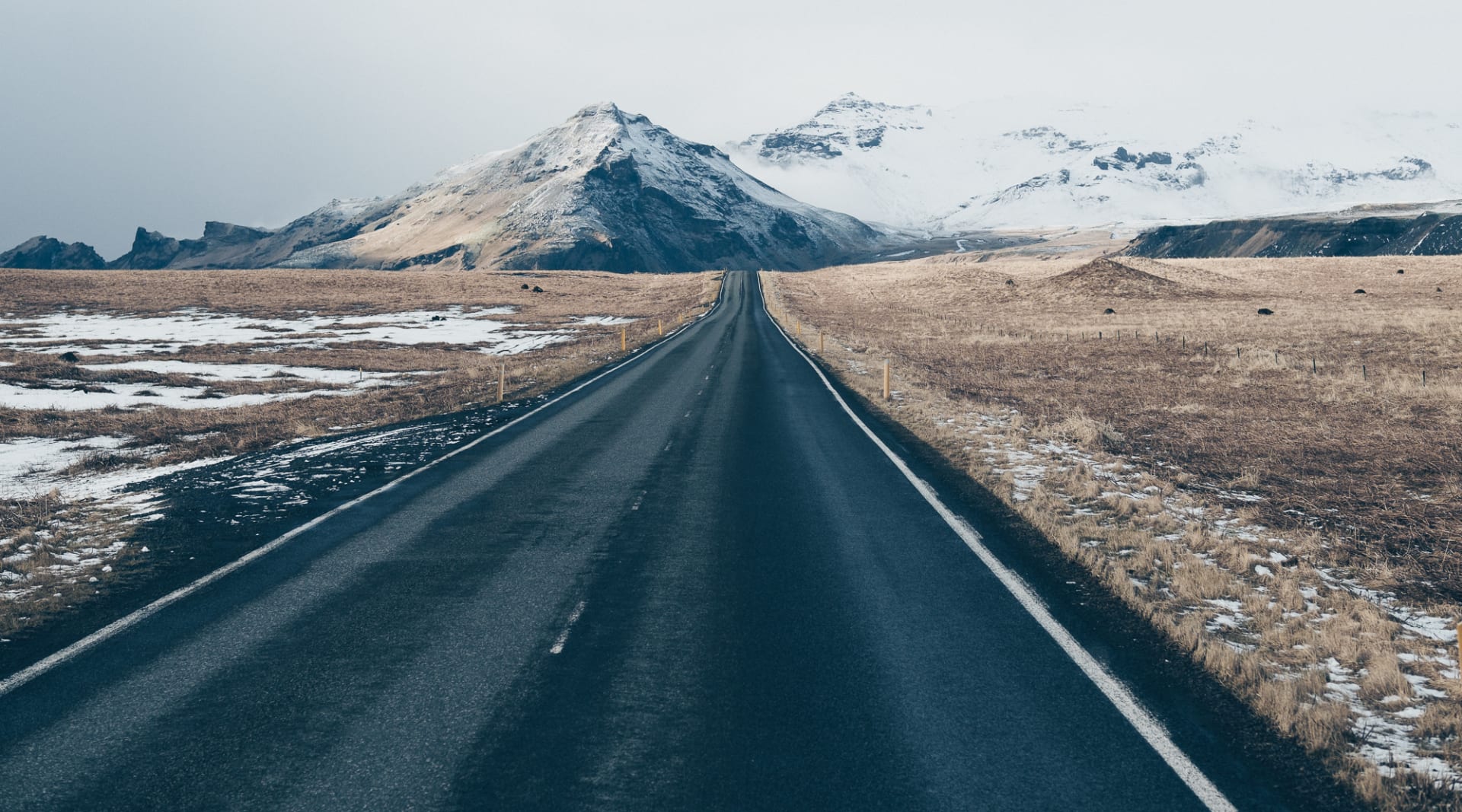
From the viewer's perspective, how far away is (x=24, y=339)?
43.7 metres

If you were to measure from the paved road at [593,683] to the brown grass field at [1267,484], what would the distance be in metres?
1.31

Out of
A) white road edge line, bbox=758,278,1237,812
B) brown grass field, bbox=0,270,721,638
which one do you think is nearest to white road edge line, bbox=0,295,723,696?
brown grass field, bbox=0,270,721,638

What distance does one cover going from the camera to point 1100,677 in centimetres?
603

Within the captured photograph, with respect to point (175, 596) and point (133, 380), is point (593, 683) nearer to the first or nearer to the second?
point (175, 596)

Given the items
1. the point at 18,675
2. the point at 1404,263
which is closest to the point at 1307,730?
the point at 18,675

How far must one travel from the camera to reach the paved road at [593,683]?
478 cm

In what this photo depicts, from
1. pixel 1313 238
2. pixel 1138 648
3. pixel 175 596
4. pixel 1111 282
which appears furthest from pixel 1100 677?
pixel 1313 238

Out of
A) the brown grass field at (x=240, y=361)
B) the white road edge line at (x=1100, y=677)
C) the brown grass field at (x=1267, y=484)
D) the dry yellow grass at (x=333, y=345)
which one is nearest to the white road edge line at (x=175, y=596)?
the brown grass field at (x=240, y=361)

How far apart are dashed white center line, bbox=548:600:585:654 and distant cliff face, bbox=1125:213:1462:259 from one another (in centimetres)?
14092

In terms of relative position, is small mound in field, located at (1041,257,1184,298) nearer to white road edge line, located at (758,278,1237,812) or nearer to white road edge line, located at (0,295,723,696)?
white road edge line, located at (758,278,1237,812)

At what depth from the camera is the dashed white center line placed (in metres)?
6.57

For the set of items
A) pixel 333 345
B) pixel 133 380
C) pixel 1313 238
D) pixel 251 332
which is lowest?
pixel 133 380

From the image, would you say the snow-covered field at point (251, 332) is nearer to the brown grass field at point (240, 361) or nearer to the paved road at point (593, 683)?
the brown grass field at point (240, 361)

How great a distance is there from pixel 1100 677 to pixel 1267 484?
24.7ft
